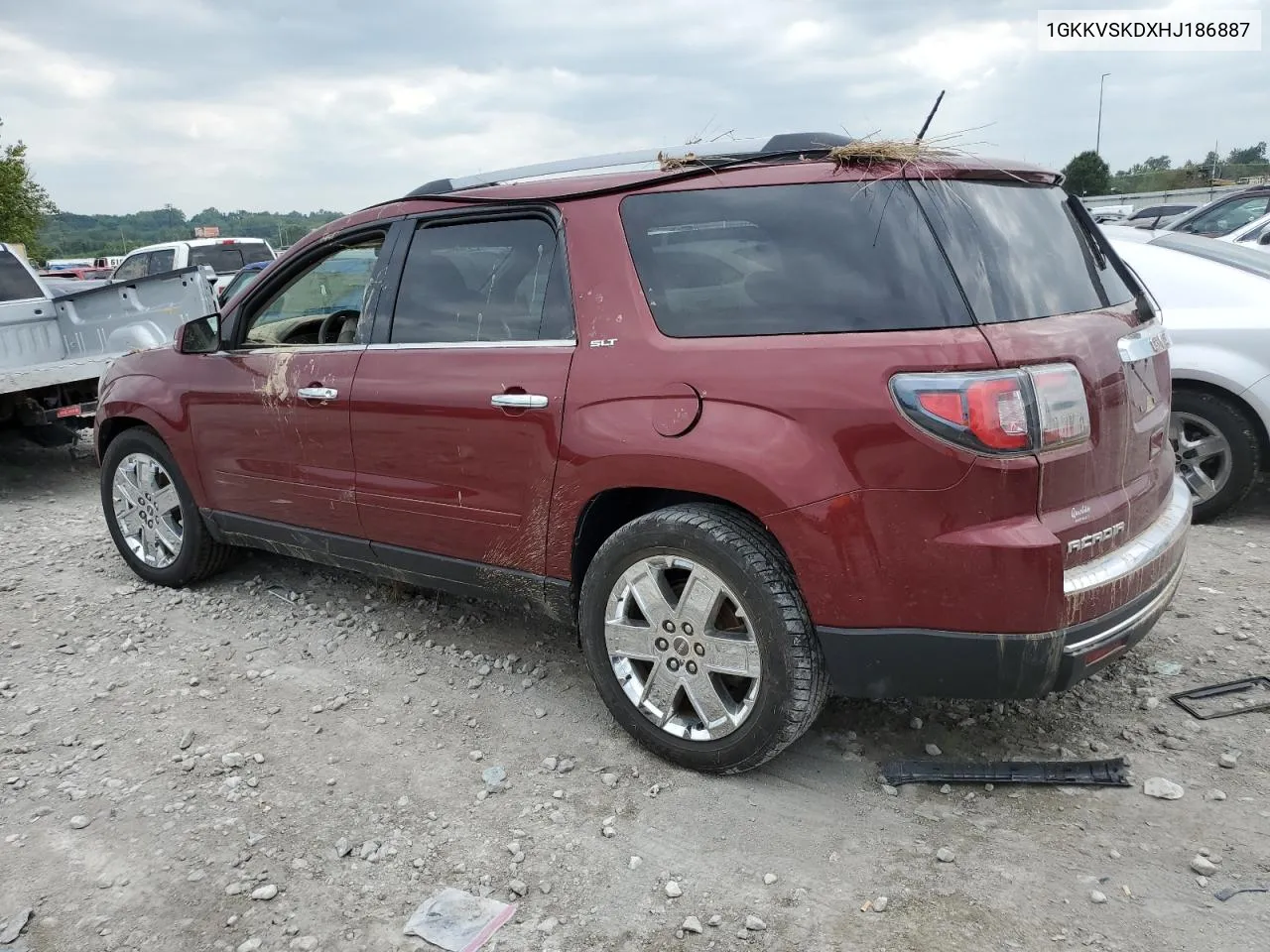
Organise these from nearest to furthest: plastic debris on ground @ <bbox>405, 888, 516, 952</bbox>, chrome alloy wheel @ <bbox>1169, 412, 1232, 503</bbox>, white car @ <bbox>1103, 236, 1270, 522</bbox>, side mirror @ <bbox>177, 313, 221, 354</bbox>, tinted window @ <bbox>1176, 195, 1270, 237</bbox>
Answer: plastic debris on ground @ <bbox>405, 888, 516, 952</bbox> → side mirror @ <bbox>177, 313, 221, 354</bbox> → white car @ <bbox>1103, 236, 1270, 522</bbox> → chrome alloy wheel @ <bbox>1169, 412, 1232, 503</bbox> → tinted window @ <bbox>1176, 195, 1270, 237</bbox>

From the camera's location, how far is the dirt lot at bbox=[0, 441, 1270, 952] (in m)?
2.42

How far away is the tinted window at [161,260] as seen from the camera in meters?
14.7

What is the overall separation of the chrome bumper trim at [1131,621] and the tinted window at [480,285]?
5.67ft

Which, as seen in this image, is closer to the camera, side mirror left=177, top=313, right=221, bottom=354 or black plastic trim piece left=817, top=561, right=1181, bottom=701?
black plastic trim piece left=817, top=561, right=1181, bottom=701

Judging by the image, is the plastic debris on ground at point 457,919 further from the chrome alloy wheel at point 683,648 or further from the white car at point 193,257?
the white car at point 193,257

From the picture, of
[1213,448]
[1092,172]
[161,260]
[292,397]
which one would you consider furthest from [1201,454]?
[1092,172]

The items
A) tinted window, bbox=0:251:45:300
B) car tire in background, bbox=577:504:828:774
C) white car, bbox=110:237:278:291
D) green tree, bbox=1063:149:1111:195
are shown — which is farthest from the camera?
green tree, bbox=1063:149:1111:195

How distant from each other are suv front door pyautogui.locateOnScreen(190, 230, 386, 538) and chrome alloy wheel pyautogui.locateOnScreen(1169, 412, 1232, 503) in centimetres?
405

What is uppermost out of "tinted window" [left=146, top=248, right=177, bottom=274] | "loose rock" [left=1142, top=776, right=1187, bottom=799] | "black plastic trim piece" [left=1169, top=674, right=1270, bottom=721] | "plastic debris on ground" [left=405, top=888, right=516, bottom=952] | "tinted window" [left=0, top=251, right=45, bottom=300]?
"tinted window" [left=146, top=248, right=177, bottom=274]

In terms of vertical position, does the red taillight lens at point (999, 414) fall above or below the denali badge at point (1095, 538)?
above

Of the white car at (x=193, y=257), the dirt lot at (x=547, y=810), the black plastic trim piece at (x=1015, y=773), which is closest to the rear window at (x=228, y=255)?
the white car at (x=193, y=257)

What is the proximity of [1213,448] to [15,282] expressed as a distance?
9.08 m

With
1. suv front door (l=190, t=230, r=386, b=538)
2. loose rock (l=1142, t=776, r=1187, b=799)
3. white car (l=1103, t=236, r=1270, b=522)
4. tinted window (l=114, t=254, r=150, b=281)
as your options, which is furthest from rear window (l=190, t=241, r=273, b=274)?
loose rock (l=1142, t=776, r=1187, b=799)

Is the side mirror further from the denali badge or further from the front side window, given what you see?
the denali badge
